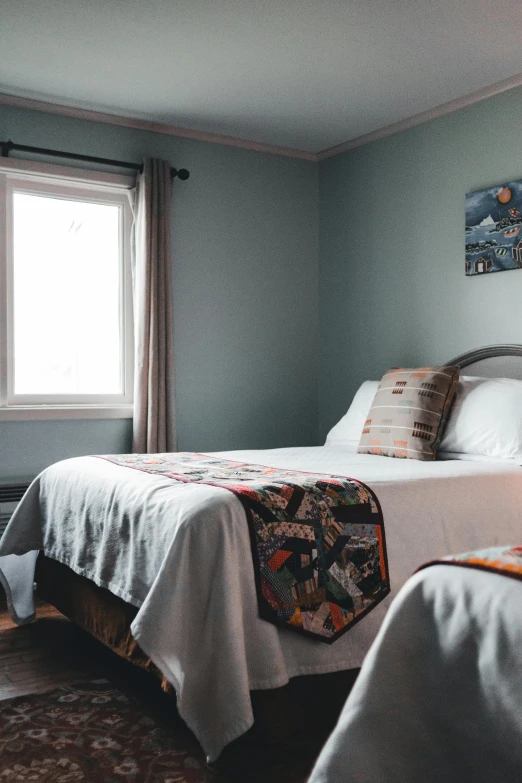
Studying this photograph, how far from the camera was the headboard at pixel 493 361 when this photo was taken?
362 centimetres

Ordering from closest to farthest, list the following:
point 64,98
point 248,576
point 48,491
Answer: point 248,576, point 48,491, point 64,98

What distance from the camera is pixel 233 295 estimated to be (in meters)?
4.66

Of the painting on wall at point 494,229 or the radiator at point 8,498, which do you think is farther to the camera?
the radiator at point 8,498

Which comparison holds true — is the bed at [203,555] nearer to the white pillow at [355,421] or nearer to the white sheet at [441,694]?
the white pillow at [355,421]

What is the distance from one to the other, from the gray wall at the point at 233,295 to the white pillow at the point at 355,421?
2.79 feet

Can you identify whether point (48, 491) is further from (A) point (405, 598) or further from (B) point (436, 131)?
(B) point (436, 131)

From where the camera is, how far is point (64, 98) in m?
3.97

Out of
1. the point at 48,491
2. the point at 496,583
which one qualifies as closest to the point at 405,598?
the point at 496,583

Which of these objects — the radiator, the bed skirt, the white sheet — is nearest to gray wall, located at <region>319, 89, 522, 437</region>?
the radiator

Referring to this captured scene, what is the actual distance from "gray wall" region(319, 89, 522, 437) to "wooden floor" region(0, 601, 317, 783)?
7.43ft

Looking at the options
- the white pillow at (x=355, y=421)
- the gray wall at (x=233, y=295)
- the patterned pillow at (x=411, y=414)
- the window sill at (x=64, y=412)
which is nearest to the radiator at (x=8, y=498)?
the gray wall at (x=233, y=295)

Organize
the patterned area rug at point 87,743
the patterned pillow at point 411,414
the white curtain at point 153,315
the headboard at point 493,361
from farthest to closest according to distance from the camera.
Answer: the white curtain at point 153,315 → the headboard at point 493,361 → the patterned pillow at point 411,414 → the patterned area rug at point 87,743

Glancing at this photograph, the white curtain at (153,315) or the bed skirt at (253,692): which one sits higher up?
the white curtain at (153,315)

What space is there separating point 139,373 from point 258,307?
0.97 m
